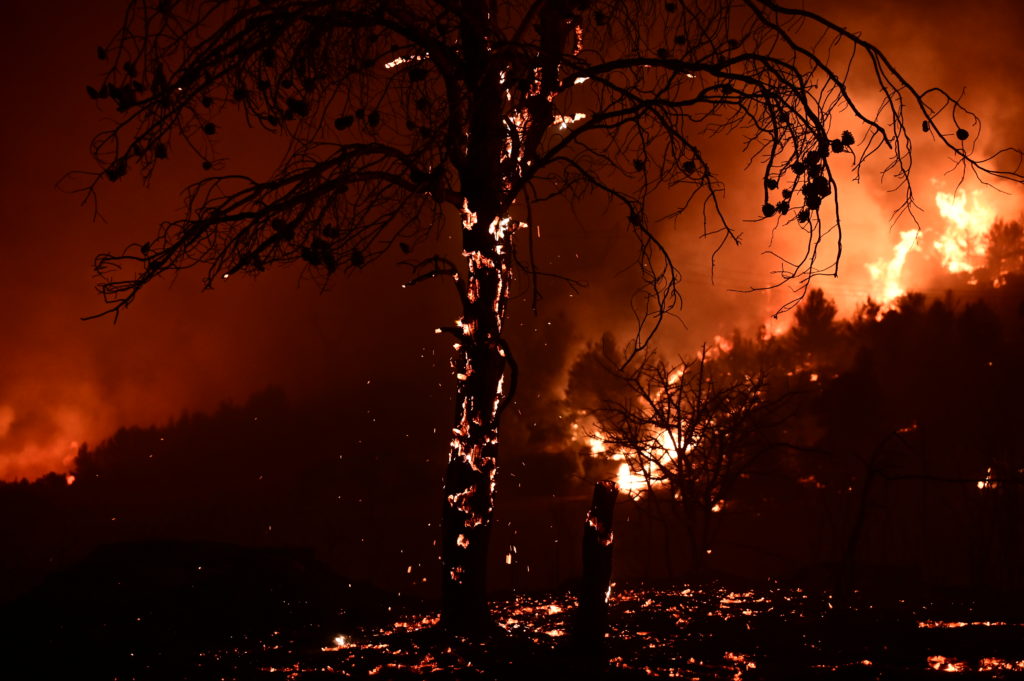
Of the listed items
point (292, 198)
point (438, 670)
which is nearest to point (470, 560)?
point (438, 670)

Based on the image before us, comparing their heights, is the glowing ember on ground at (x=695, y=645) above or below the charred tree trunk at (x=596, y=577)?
below

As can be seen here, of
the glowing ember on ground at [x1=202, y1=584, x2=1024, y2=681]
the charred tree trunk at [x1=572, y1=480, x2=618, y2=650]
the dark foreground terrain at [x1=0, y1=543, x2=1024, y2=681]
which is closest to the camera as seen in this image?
the glowing ember on ground at [x1=202, y1=584, x2=1024, y2=681]

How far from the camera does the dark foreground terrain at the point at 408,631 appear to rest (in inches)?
205

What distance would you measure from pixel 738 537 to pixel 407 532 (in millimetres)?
18623

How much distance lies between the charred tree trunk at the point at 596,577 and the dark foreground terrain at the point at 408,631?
0.51 feet

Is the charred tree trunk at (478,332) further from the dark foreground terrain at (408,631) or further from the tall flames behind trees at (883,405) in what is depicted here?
the tall flames behind trees at (883,405)

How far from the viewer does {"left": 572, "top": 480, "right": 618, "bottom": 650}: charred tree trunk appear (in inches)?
217

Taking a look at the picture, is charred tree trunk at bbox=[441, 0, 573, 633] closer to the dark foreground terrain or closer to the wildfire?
the dark foreground terrain

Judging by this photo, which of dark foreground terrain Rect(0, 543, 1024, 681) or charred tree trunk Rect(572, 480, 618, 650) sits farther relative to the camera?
charred tree trunk Rect(572, 480, 618, 650)

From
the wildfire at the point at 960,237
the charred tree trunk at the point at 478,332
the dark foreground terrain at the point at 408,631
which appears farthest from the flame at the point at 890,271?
the charred tree trunk at the point at 478,332

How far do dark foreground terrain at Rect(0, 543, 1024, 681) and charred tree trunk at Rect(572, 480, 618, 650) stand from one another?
155mm

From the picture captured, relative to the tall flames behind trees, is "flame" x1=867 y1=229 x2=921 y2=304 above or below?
above

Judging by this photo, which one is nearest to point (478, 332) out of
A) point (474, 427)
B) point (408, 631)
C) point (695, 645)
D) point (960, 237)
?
point (474, 427)

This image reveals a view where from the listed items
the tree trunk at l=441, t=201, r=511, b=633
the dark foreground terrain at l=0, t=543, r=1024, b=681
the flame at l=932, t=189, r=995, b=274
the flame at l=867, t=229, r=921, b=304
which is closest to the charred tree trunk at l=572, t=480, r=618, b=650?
the dark foreground terrain at l=0, t=543, r=1024, b=681
